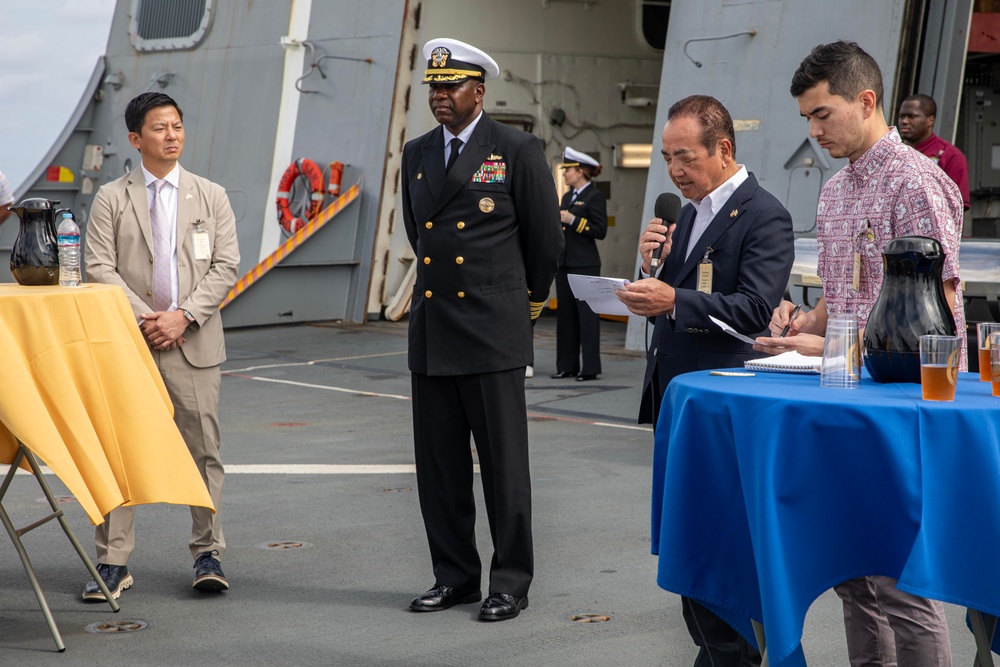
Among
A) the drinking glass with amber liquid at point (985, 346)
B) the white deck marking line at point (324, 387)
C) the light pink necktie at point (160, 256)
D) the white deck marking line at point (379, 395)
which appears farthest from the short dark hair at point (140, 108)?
the white deck marking line at point (324, 387)

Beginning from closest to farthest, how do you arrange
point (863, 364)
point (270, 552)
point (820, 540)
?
1. point (820, 540)
2. point (863, 364)
3. point (270, 552)

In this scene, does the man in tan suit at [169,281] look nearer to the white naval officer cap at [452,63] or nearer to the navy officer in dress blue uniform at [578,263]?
the white naval officer cap at [452,63]

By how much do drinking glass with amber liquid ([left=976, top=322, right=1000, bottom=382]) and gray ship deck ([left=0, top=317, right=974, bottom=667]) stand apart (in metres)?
1.37

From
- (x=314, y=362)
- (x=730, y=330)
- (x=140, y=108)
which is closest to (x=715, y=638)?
(x=730, y=330)

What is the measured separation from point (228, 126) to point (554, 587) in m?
11.9

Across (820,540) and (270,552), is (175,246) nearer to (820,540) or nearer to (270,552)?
(270,552)

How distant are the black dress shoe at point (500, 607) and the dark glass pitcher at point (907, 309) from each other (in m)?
1.90

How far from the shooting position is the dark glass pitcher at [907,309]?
2975 millimetres

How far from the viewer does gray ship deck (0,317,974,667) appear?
4.15m

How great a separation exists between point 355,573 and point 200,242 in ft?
4.93

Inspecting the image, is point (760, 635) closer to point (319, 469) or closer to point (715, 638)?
point (715, 638)

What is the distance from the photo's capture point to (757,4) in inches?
442

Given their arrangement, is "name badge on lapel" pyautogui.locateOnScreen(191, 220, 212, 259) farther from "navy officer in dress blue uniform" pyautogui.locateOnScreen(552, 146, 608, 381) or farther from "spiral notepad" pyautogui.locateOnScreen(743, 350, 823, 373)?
"navy officer in dress blue uniform" pyautogui.locateOnScreen(552, 146, 608, 381)

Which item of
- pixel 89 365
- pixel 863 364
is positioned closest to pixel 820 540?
→ pixel 863 364
